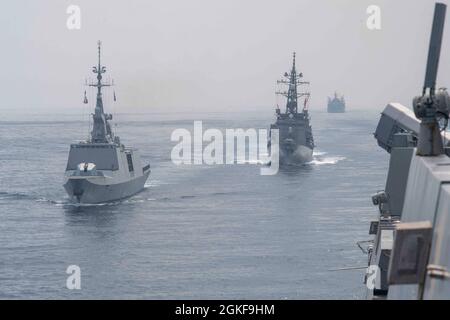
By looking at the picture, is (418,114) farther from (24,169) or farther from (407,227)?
(24,169)

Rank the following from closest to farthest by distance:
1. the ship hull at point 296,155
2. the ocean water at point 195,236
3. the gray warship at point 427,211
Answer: the gray warship at point 427,211, the ocean water at point 195,236, the ship hull at point 296,155

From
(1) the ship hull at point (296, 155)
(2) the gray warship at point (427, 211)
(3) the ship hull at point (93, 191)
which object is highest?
(2) the gray warship at point (427, 211)

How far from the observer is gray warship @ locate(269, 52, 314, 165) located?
10731 centimetres

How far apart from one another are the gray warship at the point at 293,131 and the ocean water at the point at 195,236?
17.2 metres

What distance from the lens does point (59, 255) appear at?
43.3 meters

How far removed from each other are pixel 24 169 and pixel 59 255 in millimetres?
50605

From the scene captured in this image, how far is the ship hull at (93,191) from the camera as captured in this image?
220 ft

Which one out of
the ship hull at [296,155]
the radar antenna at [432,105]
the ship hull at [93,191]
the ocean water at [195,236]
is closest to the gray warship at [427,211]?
the radar antenna at [432,105]

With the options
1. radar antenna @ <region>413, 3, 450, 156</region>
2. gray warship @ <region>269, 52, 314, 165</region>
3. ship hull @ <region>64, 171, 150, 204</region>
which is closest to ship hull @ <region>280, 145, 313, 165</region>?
gray warship @ <region>269, 52, 314, 165</region>

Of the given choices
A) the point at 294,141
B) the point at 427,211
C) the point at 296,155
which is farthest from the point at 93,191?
the point at 427,211

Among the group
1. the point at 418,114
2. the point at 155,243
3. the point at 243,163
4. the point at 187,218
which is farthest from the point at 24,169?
the point at 418,114

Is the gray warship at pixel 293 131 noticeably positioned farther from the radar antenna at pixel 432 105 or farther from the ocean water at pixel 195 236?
the radar antenna at pixel 432 105

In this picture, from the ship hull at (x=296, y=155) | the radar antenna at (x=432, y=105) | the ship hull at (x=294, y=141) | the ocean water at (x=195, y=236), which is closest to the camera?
the radar antenna at (x=432, y=105)
